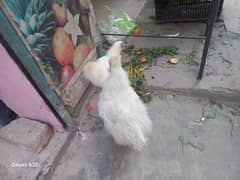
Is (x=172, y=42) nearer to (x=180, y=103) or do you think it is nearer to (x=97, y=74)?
(x=180, y=103)

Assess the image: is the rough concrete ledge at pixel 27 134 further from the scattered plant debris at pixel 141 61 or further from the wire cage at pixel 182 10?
the wire cage at pixel 182 10

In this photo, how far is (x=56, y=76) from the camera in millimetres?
1196

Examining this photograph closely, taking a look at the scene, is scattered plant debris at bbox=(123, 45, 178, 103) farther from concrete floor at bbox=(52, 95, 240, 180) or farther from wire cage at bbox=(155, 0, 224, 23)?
wire cage at bbox=(155, 0, 224, 23)

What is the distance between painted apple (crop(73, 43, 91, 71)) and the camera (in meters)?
1.39

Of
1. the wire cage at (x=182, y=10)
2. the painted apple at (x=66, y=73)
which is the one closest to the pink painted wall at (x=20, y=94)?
the painted apple at (x=66, y=73)

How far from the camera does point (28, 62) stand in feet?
3.17

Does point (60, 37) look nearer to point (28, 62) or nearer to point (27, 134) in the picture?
point (28, 62)

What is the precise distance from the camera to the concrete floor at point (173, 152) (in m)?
1.24

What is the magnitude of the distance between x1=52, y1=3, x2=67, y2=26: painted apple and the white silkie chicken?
34 cm

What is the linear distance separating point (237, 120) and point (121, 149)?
88 cm

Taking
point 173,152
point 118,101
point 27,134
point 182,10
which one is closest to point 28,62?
point 118,101

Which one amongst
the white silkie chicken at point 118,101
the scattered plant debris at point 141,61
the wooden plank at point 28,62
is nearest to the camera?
the wooden plank at point 28,62

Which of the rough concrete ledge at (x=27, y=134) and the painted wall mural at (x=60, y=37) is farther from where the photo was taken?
the rough concrete ledge at (x=27, y=134)

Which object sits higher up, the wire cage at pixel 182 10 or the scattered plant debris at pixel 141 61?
the wire cage at pixel 182 10
